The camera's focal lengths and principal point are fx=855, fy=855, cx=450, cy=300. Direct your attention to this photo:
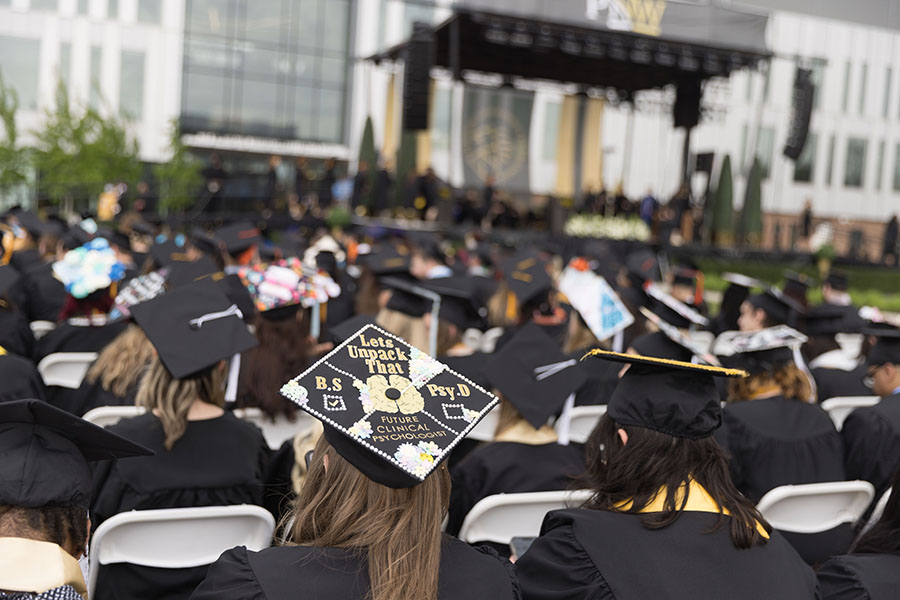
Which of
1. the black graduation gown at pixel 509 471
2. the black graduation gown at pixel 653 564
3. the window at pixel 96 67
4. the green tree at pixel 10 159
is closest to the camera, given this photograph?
the black graduation gown at pixel 653 564

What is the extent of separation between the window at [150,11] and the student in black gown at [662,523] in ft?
108

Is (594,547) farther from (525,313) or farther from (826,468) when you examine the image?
(525,313)

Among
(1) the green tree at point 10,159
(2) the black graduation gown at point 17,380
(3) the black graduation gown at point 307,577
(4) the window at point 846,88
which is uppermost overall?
(4) the window at point 846,88

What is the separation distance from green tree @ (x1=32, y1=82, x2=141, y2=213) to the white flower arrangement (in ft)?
43.4

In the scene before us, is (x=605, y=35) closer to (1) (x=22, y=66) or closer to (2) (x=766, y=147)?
(2) (x=766, y=147)

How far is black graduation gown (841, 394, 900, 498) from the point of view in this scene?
12.1ft

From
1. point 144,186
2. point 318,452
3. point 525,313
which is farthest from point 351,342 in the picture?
point 144,186

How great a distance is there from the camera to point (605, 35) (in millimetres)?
16625

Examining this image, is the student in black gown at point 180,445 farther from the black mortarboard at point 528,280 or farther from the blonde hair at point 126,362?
the black mortarboard at point 528,280

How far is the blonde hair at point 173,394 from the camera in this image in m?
2.93

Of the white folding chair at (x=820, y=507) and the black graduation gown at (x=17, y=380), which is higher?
the black graduation gown at (x=17, y=380)

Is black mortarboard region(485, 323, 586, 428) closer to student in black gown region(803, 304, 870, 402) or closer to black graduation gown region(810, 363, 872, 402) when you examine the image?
black graduation gown region(810, 363, 872, 402)

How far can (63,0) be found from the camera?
30.4 m

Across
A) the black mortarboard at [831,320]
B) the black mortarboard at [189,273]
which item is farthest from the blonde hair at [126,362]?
the black mortarboard at [831,320]
